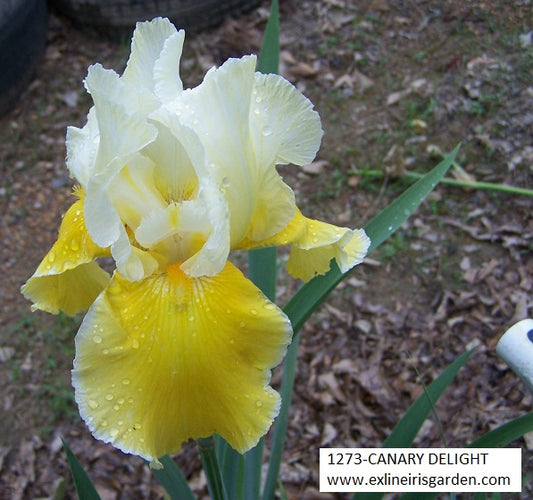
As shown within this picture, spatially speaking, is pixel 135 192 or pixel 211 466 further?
pixel 211 466

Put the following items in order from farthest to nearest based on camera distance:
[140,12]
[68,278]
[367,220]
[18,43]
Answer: [140,12], [18,43], [367,220], [68,278]

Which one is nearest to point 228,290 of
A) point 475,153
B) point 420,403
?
point 420,403

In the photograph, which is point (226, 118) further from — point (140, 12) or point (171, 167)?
point (140, 12)

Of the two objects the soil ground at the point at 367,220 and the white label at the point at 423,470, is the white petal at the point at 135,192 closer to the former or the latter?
the white label at the point at 423,470

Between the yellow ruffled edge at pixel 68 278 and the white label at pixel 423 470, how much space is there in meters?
0.56

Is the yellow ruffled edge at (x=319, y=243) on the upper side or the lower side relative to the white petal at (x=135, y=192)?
lower

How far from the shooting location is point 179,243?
2.92 ft

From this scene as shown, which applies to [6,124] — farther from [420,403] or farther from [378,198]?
[420,403]

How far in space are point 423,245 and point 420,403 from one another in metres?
1.12

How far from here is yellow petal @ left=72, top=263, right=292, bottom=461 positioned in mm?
792

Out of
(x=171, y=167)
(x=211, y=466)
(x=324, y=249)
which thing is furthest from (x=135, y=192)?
(x=211, y=466)

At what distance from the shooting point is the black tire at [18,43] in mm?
2685

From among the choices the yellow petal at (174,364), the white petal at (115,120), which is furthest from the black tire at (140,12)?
the yellow petal at (174,364)

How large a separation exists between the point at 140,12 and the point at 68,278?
2.29 m
